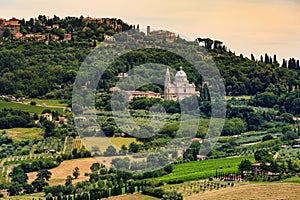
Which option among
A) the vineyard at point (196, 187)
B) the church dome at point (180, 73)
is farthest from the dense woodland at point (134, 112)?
the church dome at point (180, 73)

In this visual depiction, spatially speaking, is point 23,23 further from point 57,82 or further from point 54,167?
point 54,167

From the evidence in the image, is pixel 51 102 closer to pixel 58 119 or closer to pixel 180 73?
pixel 58 119

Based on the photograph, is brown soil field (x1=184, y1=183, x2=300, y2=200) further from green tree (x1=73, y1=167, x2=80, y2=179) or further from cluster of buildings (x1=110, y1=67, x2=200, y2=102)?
cluster of buildings (x1=110, y1=67, x2=200, y2=102)

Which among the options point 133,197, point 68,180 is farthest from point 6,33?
point 133,197

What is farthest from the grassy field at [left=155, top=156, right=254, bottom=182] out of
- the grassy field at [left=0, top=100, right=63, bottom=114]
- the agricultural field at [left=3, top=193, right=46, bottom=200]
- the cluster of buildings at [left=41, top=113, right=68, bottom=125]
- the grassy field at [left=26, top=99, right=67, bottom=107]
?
the grassy field at [left=26, top=99, right=67, bottom=107]

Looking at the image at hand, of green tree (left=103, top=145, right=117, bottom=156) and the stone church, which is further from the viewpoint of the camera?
the stone church

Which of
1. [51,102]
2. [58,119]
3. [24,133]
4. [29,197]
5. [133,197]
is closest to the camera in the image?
[133,197]
